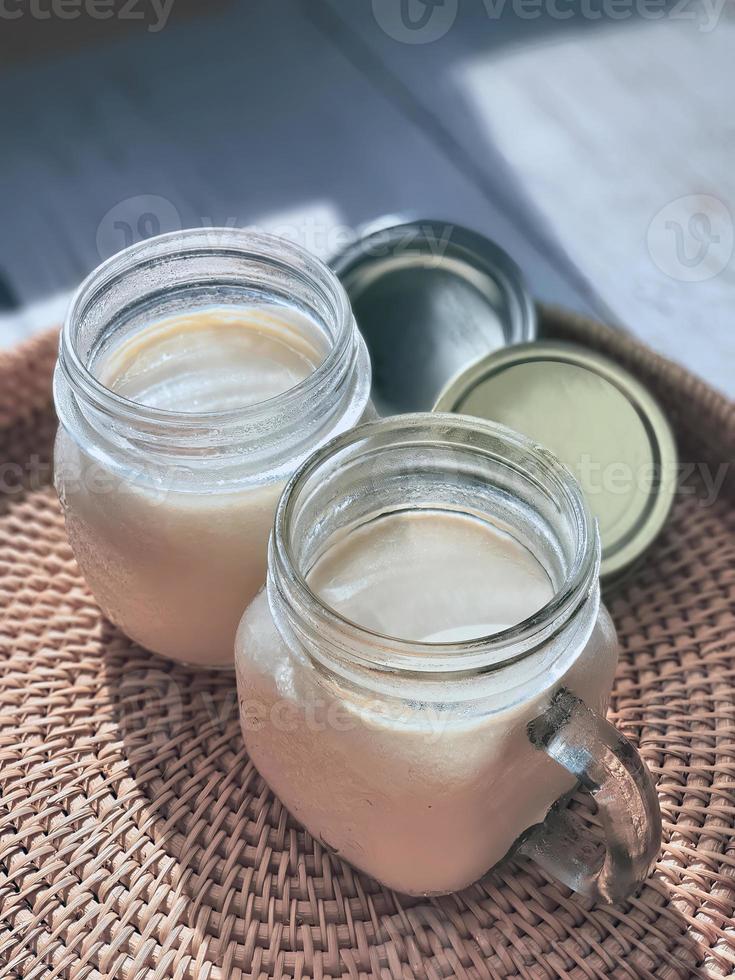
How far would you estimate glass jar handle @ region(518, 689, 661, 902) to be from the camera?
54cm

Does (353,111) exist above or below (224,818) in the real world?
below

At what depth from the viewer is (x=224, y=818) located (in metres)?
0.69

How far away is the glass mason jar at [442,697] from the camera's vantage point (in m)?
0.53

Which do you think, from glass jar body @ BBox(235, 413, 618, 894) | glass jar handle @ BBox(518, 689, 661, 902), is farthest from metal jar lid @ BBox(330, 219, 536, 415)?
glass jar handle @ BBox(518, 689, 661, 902)

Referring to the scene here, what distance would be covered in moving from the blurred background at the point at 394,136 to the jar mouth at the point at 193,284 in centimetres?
63

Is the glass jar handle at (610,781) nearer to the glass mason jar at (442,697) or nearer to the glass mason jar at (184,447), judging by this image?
→ the glass mason jar at (442,697)

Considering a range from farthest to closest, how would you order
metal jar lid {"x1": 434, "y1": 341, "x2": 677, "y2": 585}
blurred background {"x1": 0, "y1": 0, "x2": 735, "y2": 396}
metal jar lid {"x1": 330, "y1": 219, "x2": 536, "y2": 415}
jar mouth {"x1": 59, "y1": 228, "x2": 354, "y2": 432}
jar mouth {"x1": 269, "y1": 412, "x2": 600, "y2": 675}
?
blurred background {"x1": 0, "y1": 0, "x2": 735, "y2": 396} → metal jar lid {"x1": 330, "y1": 219, "x2": 536, "y2": 415} → metal jar lid {"x1": 434, "y1": 341, "x2": 677, "y2": 585} → jar mouth {"x1": 59, "y1": 228, "x2": 354, "y2": 432} → jar mouth {"x1": 269, "y1": 412, "x2": 600, "y2": 675}

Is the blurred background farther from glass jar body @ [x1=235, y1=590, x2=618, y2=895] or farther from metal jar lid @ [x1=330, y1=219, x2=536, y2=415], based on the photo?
glass jar body @ [x1=235, y1=590, x2=618, y2=895]

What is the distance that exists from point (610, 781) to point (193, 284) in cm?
42

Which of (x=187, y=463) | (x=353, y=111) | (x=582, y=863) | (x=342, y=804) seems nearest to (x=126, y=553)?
(x=187, y=463)

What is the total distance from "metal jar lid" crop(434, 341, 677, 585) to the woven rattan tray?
0.05 m

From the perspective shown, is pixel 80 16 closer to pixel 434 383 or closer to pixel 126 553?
pixel 434 383

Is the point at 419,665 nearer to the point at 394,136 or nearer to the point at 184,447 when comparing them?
the point at 184,447

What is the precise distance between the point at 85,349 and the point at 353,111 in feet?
3.44
